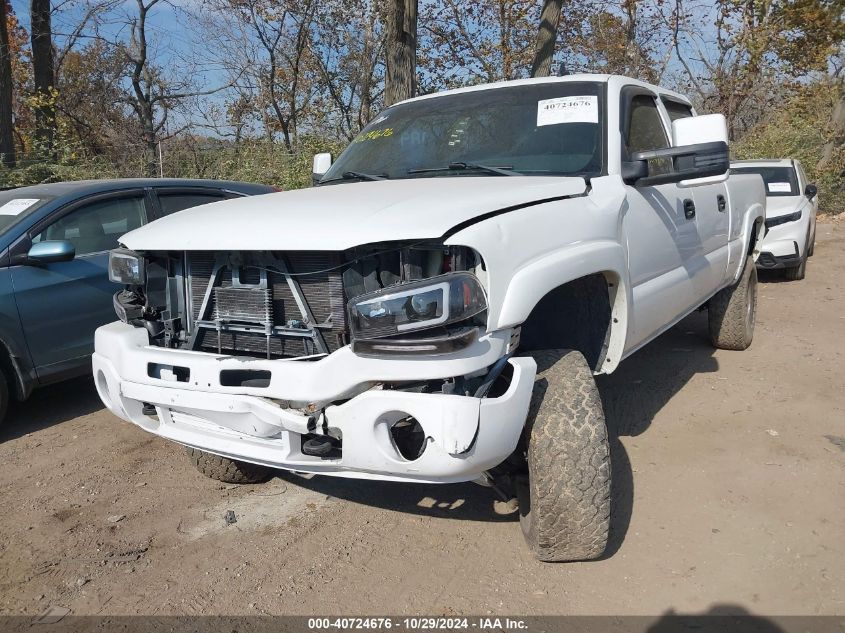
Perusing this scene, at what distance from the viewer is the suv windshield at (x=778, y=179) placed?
9039mm

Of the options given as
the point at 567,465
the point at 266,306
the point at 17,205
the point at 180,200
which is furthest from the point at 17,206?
the point at 567,465

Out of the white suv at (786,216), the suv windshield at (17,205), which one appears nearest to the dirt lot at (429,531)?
the suv windshield at (17,205)

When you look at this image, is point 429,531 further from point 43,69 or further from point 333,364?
point 43,69

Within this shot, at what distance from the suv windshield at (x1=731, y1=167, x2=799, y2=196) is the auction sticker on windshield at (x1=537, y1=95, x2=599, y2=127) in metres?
6.36

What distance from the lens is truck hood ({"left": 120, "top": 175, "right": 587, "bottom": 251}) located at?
88.0 inches

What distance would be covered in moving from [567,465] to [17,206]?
4195 mm

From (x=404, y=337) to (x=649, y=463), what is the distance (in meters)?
1.97

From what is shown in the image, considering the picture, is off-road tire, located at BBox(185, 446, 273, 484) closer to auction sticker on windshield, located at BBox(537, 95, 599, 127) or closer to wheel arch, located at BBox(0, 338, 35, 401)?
wheel arch, located at BBox(0, 338, 35, 401)

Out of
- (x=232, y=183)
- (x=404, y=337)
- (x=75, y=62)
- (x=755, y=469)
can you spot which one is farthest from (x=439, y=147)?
(x=75, y=62)

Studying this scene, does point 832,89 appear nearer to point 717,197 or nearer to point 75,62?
point 717,197

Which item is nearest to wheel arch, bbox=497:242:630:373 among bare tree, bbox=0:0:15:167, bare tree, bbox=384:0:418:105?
bare tree, bbox=384:0:418:105

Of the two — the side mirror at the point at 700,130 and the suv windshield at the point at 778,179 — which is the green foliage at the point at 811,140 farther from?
the side mirror at the point at 700,130

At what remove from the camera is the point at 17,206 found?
15.5 ft

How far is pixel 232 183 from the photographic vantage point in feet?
19.6
